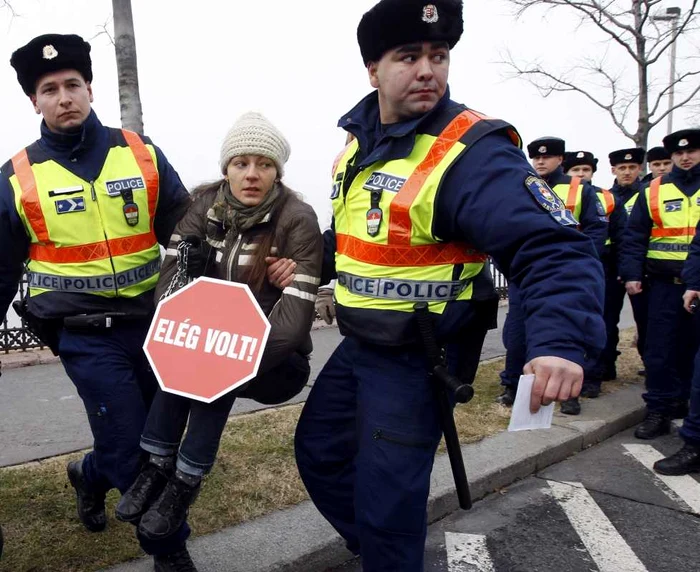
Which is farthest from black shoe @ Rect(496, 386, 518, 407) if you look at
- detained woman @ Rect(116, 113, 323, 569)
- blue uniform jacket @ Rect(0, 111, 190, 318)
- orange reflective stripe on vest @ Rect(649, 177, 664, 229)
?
blue uniform jacket @ Rect(0, 111, 190, 318)

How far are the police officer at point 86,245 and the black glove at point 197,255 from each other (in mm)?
470

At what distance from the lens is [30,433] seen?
456cm

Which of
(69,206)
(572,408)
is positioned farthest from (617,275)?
(69,206)

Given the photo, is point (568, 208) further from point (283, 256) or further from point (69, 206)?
point (69, 206)

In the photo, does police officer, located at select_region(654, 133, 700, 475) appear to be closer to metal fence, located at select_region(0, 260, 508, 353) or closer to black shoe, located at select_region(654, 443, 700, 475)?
black shoe, located at select_region(654, 443, 700, 475)

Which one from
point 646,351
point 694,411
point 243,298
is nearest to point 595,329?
point 243,298

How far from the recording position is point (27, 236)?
2.82 m

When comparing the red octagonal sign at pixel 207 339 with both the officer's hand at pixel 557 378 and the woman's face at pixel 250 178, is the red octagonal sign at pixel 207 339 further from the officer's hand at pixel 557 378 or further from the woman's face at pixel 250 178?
the officer's hand at pixel 557 378

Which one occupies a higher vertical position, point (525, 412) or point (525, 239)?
point (525, 239)

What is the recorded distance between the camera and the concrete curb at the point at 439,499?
2.99 m

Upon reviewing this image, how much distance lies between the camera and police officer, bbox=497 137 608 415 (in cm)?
531

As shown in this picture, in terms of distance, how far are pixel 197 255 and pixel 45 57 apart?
109cm

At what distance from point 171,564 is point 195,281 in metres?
1.22

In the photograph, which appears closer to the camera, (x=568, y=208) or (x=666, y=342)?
(x=666, y=342)
